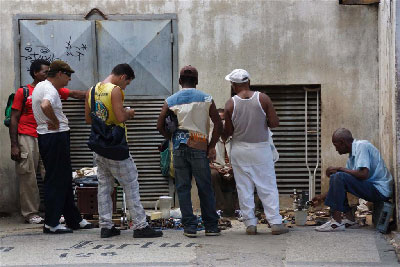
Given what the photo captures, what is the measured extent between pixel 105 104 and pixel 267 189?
6.43 feet

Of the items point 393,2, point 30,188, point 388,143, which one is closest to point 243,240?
point 388,143

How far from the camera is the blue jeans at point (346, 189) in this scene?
27.3 ft

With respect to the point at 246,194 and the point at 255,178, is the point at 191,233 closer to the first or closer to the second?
the point at 246,194

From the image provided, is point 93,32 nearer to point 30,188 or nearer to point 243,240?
point 30,188

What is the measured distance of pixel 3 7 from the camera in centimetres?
1059

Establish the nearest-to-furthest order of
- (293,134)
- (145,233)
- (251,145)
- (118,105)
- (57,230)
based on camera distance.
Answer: (118,105) < (145,233) < (251,145) < (57,230) < (293,134)

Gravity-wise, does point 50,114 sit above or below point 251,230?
above

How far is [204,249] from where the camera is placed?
7250 mm

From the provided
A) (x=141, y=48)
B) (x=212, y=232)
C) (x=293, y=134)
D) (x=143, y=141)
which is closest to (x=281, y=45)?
(x=293, y=134)

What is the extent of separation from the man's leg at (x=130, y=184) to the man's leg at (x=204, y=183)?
0.63 meters

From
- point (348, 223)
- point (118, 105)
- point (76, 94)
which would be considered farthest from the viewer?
point (76, 94)

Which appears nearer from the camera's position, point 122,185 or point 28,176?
point 122,185

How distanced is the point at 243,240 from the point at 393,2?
300 cm

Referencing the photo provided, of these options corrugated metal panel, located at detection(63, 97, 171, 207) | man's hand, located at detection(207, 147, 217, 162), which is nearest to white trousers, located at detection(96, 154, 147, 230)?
man's hand, located at detection(207, 147, 217, 162)
